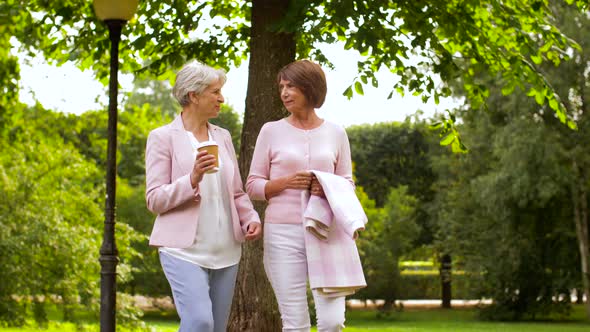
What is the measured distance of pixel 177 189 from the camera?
4809mm

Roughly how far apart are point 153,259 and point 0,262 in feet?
55.3

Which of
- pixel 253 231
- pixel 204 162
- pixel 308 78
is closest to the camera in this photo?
pixel 204 162

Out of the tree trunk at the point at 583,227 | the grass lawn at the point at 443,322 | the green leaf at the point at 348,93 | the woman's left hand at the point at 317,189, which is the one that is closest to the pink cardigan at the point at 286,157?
the woman's left hand at the point at 317,189

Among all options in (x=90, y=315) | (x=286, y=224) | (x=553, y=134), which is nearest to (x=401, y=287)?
(x=553, y=134)

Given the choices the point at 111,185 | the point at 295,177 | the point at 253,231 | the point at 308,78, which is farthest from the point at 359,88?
the point at 253,231

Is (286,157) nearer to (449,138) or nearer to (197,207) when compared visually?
(197,207)

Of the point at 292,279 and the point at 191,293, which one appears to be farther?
the point at 292,279

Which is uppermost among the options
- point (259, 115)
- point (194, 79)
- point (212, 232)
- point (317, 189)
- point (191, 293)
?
point (259, 115)

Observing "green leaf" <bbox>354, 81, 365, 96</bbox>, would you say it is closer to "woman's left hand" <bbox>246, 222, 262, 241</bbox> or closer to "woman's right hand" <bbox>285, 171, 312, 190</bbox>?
"woman's right hand" <bbox>285, 171, 312, 190</bbox>

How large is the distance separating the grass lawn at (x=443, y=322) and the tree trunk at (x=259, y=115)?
2028 cm

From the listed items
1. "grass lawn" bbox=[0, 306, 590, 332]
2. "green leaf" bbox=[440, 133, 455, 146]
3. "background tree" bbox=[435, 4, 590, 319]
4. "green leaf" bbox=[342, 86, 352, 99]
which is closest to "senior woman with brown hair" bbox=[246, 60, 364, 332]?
"green leaf" bbox=[342, 86, 352, 99]

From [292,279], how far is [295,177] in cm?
56

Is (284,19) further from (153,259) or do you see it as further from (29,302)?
(153,259)

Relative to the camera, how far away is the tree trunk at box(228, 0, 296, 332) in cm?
861
